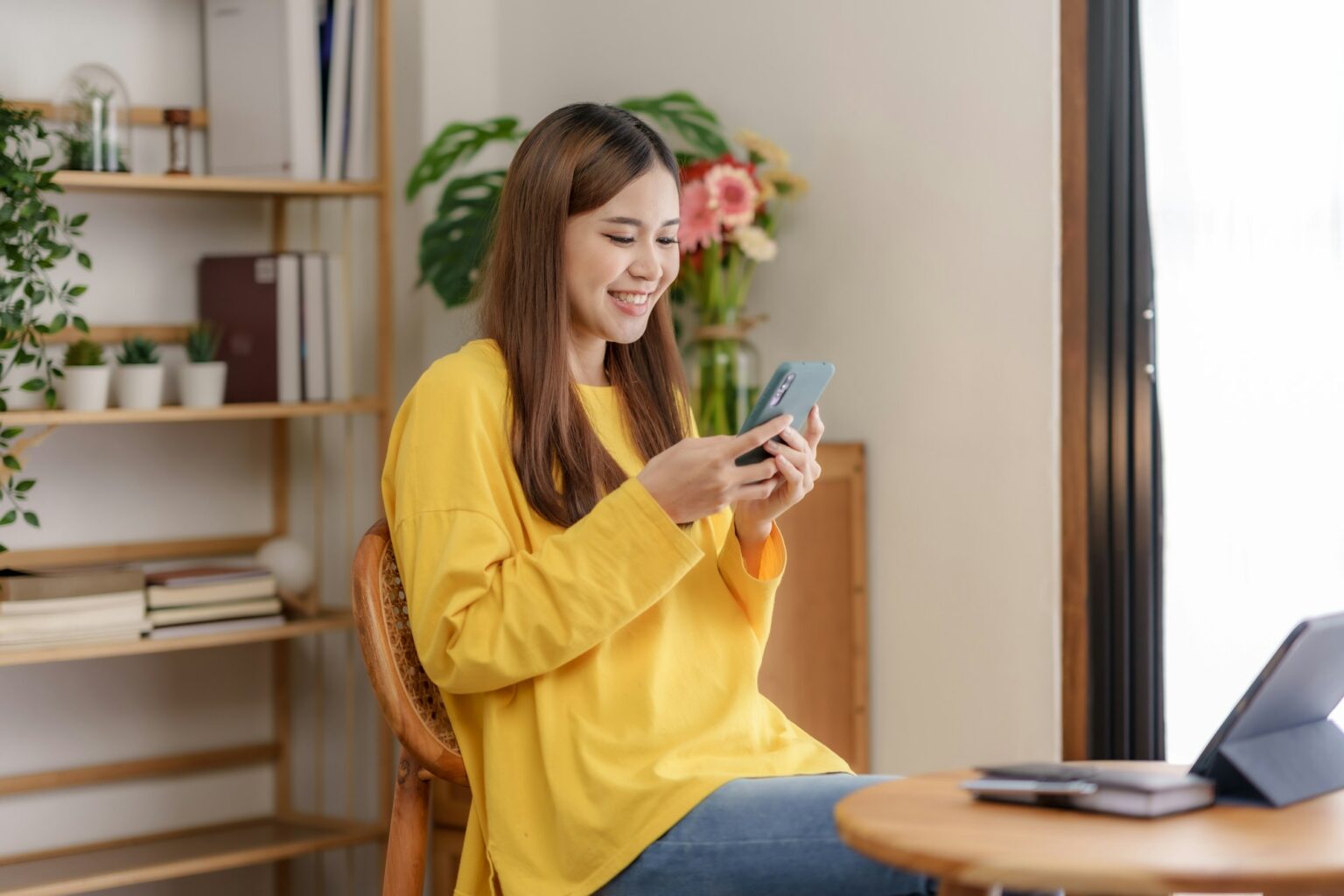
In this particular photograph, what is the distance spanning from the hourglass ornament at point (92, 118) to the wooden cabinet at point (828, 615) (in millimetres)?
1288

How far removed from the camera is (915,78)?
7.96 ft

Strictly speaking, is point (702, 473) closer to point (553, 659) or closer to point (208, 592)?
point (553, 659)

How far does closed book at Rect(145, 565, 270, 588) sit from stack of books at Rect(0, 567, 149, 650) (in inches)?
2.3

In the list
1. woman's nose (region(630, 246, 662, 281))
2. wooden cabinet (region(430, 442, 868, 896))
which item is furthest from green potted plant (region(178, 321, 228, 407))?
woman's nose (region(630, 246, 662, 281))

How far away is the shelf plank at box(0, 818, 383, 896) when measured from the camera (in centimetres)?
244

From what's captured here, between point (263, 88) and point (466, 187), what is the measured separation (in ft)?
1.34

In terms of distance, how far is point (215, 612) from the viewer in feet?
8.48

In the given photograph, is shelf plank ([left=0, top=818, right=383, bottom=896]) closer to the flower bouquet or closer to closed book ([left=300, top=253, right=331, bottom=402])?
closed book ([left=300, top=253, right=331, bottom=402])

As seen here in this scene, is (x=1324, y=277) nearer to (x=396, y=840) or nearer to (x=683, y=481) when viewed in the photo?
(x=683, y=481)

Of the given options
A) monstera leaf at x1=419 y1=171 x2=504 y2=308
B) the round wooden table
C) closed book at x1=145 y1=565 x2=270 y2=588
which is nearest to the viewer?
the round wooden table

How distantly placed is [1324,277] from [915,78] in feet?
2.42

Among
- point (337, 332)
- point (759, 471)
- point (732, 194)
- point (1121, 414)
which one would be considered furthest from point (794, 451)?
point (337, 332)

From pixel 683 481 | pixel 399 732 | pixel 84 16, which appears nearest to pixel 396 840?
pixel 399 732

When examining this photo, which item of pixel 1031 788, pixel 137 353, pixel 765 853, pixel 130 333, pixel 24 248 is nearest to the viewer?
pixel 1031 788
